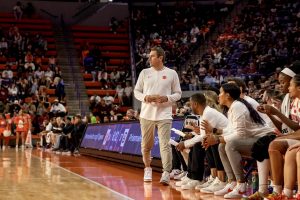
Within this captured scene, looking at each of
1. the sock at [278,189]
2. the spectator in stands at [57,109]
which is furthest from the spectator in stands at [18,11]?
the sock at [278,189]

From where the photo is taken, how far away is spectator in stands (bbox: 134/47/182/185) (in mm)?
6758

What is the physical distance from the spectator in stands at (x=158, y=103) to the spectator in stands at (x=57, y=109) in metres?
12.7

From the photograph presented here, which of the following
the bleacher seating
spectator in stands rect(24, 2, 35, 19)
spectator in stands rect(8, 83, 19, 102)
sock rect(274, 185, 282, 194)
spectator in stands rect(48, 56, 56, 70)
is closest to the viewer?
sock rect(274, 185, 282, 194)

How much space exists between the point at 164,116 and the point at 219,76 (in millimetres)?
11934

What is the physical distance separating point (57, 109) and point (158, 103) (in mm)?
13489

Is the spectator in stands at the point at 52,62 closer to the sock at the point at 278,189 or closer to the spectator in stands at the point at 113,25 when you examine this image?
the spectator in stands at the point at 113,25

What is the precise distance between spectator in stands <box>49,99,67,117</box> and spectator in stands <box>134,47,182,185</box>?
12739 millimetres

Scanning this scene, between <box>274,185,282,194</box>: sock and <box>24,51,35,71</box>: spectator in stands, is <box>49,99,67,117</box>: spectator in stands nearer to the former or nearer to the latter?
<box>24,51,35,71</box>: spectator in stands

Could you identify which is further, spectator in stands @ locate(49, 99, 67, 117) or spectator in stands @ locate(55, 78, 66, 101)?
spectator in stands @ locate(55, 78, 66, 101)

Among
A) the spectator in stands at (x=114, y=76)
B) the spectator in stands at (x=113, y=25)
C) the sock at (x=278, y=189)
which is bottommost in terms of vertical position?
the sock at (x=278, y=189)

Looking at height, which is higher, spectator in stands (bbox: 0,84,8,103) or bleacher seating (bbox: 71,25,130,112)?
bleacher seating (bbox: 71,25,130,112)

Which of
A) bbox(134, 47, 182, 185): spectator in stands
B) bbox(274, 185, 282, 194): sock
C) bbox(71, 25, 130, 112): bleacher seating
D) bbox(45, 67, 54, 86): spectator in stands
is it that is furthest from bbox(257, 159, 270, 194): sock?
bbox(71, 25, 130, 112): bleacher seating

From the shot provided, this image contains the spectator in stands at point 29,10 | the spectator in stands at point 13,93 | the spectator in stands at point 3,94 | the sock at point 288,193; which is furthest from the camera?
the spectator in stands at point 29,10

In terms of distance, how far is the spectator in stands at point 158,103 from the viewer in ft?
22.2
